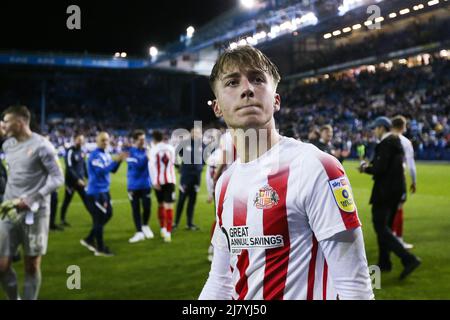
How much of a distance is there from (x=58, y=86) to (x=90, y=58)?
11038mm

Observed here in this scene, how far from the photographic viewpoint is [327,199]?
5.12ft

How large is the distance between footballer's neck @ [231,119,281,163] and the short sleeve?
265 mm

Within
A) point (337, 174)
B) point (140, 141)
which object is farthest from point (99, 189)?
point (337, 174)

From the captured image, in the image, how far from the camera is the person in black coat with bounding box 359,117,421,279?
5895mm

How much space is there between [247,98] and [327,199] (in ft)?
1.64

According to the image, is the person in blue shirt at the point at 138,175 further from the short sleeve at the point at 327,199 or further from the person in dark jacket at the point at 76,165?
the short sleeve at the point at 327,199

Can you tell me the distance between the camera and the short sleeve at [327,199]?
1.54 metres

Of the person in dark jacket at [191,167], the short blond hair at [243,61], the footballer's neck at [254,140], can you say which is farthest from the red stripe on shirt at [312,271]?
the person in dark jacket at [191,167]

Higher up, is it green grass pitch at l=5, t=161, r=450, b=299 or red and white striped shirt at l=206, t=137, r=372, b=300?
red and white striped shirt at l=206, t=137, r=372, b=300

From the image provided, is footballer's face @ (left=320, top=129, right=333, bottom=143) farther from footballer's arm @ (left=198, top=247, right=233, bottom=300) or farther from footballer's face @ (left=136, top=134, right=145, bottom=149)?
footballer's arm @ (left=198, top=247, right=233, bottom=300)

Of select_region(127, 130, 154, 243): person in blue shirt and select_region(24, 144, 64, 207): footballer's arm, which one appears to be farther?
select_region(127, 130, 154, 243): person in blue shirt

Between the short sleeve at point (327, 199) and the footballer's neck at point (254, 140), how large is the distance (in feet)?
0.87

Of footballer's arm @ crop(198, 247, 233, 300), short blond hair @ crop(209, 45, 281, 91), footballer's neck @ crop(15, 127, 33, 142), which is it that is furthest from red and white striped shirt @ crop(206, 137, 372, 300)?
footballer's neck @ crop(15, 127, 33, 142)

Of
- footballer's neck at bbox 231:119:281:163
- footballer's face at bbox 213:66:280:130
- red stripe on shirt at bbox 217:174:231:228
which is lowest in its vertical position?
red stripe on shirt at bbox 217:174:231:228
